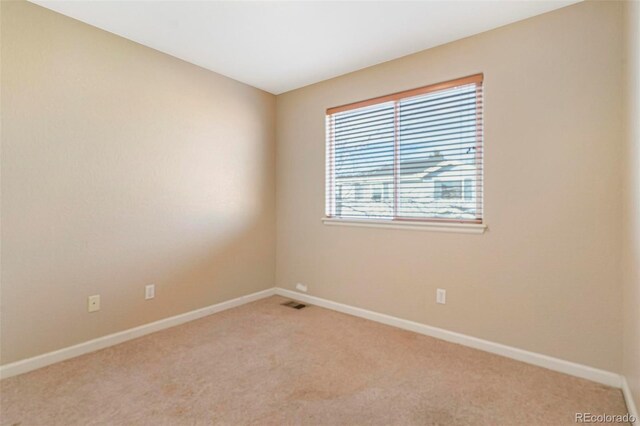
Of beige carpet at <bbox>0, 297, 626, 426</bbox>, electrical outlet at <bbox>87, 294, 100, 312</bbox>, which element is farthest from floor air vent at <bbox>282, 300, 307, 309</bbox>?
electrical outlet at <bbox>87, 294, 100, 312</bbox>

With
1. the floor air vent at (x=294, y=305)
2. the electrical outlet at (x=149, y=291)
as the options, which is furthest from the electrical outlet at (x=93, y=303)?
the floor air vent at (x=294, y=305)

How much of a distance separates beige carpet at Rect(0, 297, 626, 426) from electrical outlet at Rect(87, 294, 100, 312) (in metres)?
0.32

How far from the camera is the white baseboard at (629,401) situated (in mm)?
1563

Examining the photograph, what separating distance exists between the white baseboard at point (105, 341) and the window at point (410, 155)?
154 cm

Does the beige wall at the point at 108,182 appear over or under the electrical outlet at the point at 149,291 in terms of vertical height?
over

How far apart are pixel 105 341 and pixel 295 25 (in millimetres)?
2776

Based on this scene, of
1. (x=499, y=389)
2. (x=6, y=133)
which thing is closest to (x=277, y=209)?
(x=6, y=133)

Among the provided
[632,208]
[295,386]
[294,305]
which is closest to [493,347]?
[632,208]

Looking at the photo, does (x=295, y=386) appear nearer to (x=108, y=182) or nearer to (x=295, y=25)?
(x=108, y=182)

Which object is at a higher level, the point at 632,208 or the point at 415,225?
the point at 632,208

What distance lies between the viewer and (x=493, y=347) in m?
2.36

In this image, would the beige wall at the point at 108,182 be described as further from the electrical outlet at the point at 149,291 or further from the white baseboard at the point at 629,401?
the white baseboard at the point at 629,401

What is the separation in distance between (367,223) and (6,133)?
2.73 meters

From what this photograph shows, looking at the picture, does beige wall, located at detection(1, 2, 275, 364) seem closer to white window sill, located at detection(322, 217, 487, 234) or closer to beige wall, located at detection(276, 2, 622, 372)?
white window sill, located at detection(322, 217, 487, 234)
